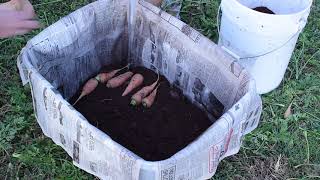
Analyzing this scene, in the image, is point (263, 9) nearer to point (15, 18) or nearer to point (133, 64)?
point (133, 64)

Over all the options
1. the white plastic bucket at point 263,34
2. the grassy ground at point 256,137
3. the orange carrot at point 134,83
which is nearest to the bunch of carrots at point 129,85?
the orange carrot at point 134,83

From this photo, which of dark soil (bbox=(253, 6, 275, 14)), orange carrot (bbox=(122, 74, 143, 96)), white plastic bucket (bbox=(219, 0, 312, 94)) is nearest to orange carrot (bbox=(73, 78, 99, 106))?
orange carrot (bbox=(122, 74, 143, 96))

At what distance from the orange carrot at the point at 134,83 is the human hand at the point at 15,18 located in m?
0.47

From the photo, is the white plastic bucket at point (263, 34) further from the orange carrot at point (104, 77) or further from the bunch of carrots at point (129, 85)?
the orange carrot at point (104, 77)

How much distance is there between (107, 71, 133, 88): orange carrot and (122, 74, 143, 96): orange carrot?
3 centimetres

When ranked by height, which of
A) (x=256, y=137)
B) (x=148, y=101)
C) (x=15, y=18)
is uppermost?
(x=15, y=18)

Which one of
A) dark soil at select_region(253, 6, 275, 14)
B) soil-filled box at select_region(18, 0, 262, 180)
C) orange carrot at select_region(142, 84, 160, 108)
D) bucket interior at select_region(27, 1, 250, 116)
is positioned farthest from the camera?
dark soil at select_region(253, 6, 275, 14)

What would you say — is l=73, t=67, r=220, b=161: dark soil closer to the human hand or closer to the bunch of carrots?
the bunch of carrots

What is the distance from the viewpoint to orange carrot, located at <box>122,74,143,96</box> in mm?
1623

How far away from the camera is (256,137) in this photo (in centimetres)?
164

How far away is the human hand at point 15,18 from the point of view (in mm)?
1651

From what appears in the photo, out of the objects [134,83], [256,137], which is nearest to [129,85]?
[134,83]

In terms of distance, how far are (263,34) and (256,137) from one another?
37 centimetres

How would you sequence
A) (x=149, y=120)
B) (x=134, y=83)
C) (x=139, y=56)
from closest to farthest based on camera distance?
(x=149, y=120)
(x=134, y=83)
(x=139, y=56)
